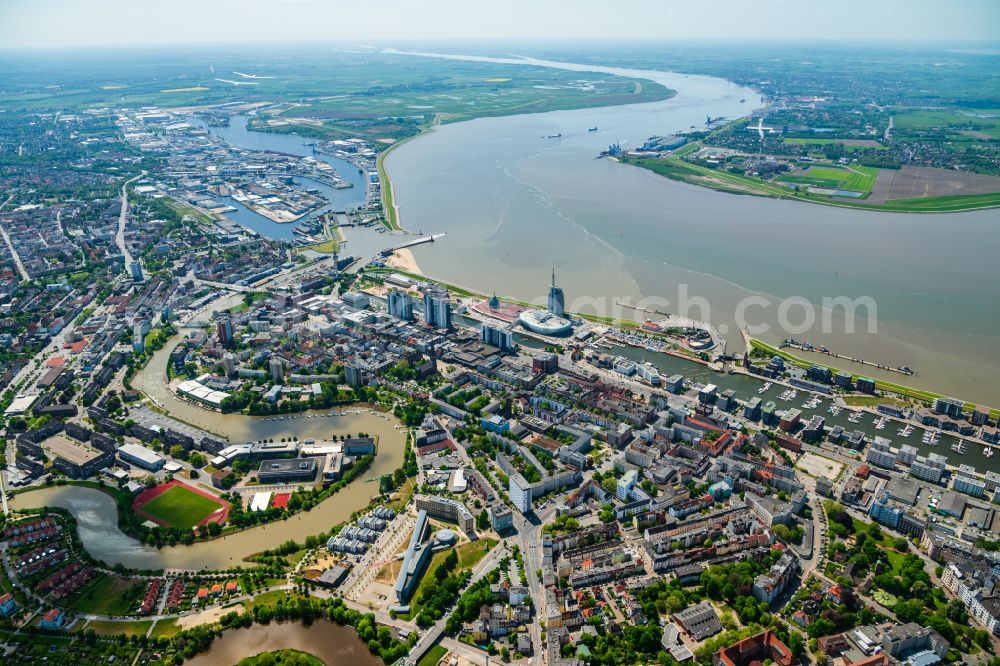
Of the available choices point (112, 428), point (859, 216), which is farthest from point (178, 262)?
point (859, 216)

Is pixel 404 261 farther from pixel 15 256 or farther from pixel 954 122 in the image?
pixel 954 122

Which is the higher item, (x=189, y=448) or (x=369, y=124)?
(x=369, y=124)

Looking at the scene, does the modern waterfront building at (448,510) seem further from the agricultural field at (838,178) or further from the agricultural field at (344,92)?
the agricultural field at (344,92)

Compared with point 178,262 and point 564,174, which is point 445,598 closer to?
point 178,262

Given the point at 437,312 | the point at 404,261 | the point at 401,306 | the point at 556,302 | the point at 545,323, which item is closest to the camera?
the point at 545,323

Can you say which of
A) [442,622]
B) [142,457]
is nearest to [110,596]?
[142,457]

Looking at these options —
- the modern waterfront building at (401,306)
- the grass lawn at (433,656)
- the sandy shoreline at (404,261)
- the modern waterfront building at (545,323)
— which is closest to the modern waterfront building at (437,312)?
the modern waterfront building at (401,306)
